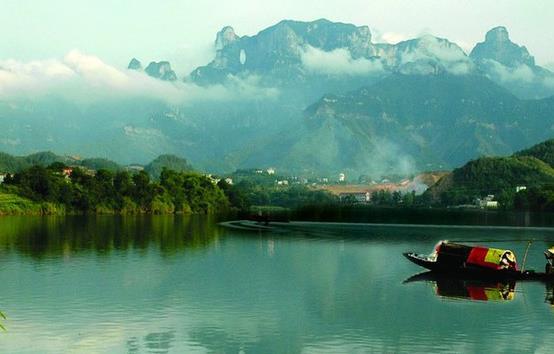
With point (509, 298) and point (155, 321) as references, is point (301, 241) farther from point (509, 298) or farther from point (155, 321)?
point (155, 321)

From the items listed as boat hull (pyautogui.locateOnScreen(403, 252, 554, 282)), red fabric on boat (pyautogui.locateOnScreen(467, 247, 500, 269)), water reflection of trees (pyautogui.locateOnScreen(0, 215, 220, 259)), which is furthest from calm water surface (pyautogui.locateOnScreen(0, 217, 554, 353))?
red fabric on boat (pyautogui.locateOnScreen(467, 247, 500, 269))

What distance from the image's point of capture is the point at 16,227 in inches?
4279

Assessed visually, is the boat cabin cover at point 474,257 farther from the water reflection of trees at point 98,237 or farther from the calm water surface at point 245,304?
the water reflection of trees at point 98,237

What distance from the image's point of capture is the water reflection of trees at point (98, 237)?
77125 millimetres

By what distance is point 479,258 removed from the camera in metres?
56.7

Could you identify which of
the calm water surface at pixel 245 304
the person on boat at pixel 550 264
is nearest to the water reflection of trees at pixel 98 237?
the calm water surface at pixel 245 304

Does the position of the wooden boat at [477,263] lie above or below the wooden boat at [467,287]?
above

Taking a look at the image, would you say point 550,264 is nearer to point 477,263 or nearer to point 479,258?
point 479,258

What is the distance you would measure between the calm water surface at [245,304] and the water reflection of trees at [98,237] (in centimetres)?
49

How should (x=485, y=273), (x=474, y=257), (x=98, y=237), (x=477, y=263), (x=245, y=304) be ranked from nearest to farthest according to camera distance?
(x=245, y=304) → (x=485, y=273) → (x=477, y=263) → (x=474, y=257) → (x=98, y=237)

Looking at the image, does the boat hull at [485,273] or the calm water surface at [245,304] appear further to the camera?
the boat hull at [485,273]

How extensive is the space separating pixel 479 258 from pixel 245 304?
66.2 ft

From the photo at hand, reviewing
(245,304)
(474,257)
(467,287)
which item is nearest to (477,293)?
(467,287)

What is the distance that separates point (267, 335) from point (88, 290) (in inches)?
651
